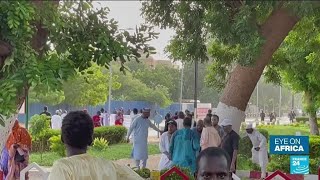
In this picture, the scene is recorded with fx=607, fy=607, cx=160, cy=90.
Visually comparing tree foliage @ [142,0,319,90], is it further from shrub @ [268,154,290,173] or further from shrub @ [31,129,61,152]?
shrub @ [31,129,61,152]

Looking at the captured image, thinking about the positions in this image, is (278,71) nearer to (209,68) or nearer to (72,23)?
(209,68)

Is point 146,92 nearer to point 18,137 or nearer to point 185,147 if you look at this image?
point 185,147

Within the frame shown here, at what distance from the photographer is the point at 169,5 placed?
3.88m

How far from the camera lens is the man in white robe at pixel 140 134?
1041 centimetres

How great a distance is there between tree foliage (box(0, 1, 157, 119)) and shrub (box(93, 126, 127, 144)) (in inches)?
531

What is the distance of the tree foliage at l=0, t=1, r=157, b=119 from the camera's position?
125 inches

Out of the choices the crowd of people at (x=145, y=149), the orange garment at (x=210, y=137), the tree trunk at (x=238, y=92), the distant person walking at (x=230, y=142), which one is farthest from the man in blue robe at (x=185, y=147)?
the tree trunk at (x=238, y=92)

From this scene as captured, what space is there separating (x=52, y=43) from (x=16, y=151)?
13.8ft

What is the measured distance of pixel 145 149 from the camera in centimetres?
1063

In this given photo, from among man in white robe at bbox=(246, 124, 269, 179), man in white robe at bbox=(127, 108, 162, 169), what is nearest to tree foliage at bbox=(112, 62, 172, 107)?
man in white robe at bbox=(127, 108, 162, 169)

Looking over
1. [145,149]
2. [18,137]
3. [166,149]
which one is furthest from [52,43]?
[145,149]

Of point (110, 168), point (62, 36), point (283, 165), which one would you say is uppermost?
point (62, 36)

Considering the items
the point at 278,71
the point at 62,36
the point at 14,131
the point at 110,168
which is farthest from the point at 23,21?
the point at 278,71

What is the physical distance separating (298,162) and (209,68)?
82.6 inches
